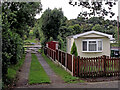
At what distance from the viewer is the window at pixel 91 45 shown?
19.6 metres

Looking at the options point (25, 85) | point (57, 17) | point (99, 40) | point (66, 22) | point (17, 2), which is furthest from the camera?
point (66, 22)

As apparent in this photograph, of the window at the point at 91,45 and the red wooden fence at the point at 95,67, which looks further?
the window at the point at 91,45

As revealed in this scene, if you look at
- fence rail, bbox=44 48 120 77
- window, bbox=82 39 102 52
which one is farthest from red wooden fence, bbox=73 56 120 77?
window, bbox=82 39 102 52

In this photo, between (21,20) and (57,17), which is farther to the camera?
(57,17)

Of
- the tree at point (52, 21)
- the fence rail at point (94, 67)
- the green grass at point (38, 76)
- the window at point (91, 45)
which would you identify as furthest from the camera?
the tree at point (52, 21)

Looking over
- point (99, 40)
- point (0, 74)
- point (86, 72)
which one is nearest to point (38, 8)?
point (99, 40)

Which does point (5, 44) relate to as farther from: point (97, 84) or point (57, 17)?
point (57, 17)

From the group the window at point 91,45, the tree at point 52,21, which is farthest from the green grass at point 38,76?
the tree at point 52,21

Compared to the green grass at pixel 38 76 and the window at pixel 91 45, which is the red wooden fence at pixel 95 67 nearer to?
the green grass at pixel 38 76

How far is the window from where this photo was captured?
19.6m

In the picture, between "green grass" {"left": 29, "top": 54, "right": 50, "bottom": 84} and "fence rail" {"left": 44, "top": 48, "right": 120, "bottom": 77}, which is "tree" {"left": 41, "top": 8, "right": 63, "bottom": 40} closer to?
"green grass" {"left": 29, "top": 54, "right": 50, "bottom": 84}

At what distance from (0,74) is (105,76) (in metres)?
5.70

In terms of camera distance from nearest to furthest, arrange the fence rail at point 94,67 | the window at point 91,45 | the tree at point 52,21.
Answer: the fence rail at point 94,67 < the window at point 91,45 < the tree at point 52,21

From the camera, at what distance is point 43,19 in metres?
33.6
